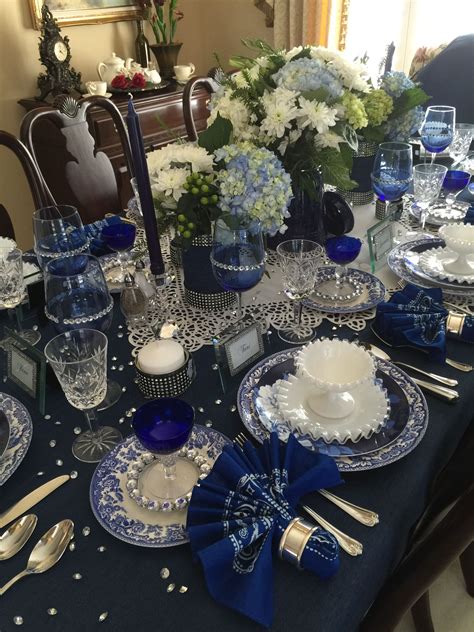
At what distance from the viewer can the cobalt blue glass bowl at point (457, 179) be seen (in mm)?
1461

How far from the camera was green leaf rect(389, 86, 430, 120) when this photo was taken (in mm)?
1428

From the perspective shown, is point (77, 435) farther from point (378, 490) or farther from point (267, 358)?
point (378, 490)

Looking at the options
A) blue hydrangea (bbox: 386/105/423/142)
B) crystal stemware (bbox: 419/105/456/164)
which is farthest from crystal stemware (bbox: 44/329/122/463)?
crystal stemware (bbox: 419/105/456/164)

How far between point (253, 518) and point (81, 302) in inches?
19.2

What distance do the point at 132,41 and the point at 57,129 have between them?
1652mm

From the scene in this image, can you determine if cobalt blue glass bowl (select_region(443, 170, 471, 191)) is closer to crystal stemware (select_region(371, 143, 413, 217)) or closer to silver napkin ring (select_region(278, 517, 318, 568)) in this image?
crystal stemware (select_region(371, 143, 413, 217))

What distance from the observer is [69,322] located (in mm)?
877

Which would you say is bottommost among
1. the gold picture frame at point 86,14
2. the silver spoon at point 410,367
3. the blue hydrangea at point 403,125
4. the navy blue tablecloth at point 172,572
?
the silver spoon at point 410,367

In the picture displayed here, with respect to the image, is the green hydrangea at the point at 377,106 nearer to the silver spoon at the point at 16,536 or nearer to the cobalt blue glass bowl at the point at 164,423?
the cobalt blue glass bowl at the point at 164,423

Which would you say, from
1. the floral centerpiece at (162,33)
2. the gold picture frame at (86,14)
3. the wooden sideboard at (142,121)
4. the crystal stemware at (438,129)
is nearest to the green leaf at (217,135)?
the crystal stemware at (438,129)

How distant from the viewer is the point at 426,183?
1.36 meters

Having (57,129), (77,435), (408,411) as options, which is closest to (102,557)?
(77,435)

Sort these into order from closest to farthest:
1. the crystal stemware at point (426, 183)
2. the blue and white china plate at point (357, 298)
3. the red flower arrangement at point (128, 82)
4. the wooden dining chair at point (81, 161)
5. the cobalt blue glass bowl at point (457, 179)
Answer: the blue and white china plate at point (357, 298) → the crystal stemware at point (426, 183) → the cobalt blue glass bowl at point (457, 179) → the wooden dining chair at point (81, 161) → the red flower arrangement at point (128, 82)

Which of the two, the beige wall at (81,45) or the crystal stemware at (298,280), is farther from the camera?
the beige wall at (81,45)
